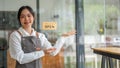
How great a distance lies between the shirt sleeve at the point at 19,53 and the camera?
1830 mm

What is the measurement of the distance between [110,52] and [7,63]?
2042mm

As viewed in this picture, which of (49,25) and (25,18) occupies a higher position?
(25,18)

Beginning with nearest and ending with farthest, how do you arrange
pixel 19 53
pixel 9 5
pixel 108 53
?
pixel 19 53 < pixel 108 53 < pixel 9 5

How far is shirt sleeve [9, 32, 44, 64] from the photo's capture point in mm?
1830

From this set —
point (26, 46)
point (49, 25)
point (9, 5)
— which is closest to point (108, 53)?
point (26, 46)

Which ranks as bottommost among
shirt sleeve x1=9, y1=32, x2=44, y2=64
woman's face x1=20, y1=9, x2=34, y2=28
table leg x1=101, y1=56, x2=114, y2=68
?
table leg x1=101, y1=56, x2=114, y2=68

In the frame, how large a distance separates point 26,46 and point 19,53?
3.9 inches

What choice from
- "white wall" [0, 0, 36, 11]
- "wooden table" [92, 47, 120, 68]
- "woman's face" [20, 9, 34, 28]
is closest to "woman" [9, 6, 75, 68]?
"woman's face" [20, 9, 34, 28]

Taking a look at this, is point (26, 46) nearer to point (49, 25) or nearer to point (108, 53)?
point (108, 53)

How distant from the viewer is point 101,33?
4.27m

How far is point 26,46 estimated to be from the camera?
1904mm

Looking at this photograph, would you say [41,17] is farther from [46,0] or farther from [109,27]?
[109,27]

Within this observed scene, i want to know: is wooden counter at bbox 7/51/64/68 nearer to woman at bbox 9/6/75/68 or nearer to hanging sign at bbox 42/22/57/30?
hanging sign at bbox 42/22/57/30

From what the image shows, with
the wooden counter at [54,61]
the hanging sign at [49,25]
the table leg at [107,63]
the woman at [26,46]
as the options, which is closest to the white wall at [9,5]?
the hanging sign at [49,25]
